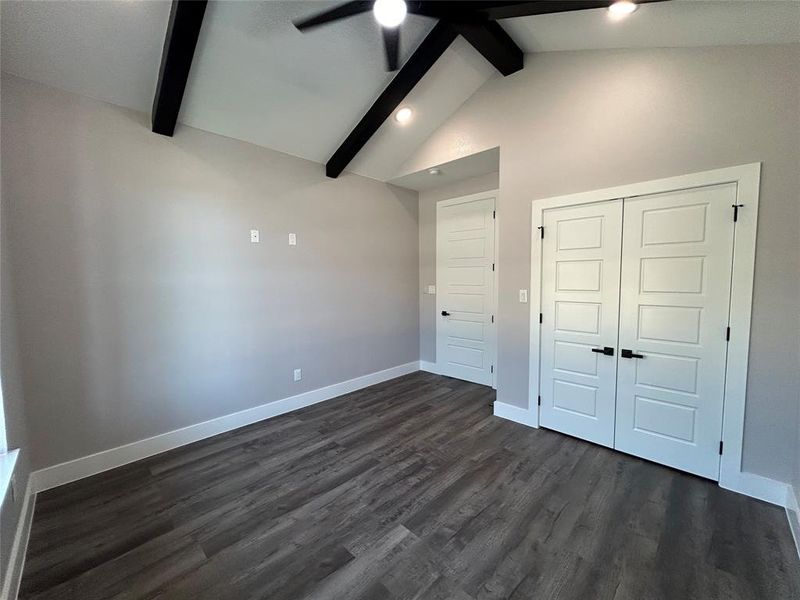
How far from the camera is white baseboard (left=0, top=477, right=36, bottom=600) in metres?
1.39

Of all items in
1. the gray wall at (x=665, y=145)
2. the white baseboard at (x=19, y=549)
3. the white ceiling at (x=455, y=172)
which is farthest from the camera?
the white ceiling at (x=455, y=172)

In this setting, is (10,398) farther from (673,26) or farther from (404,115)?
(673,26)

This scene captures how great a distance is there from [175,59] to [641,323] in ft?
12.9

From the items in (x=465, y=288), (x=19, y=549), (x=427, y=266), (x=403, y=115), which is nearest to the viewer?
(x=19, y=549)

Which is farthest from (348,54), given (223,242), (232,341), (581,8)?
(232,341)

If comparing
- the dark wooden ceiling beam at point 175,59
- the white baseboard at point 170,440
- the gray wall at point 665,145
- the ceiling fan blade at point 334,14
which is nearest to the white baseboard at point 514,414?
the gray wall at point 665,145

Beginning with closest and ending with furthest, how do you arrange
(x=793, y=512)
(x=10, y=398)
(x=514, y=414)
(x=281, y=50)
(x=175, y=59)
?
(x=10, y=398) → (x=793, y=512) → (x=175, y=59) → (x=281, y=50) → (x=514, y=414)

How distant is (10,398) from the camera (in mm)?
1786

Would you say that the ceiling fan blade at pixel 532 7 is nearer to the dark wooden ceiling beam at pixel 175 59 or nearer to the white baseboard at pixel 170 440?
the dark wooden ceiling beam at pixel 175 59

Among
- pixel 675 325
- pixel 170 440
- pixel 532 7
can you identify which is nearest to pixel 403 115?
pixel 532 7

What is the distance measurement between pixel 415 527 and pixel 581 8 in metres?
3.51

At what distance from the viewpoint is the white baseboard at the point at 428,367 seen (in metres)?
4.88

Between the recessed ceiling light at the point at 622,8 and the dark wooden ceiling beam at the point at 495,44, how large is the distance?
2.81 ft

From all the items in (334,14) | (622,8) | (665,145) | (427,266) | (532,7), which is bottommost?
(427,266)
